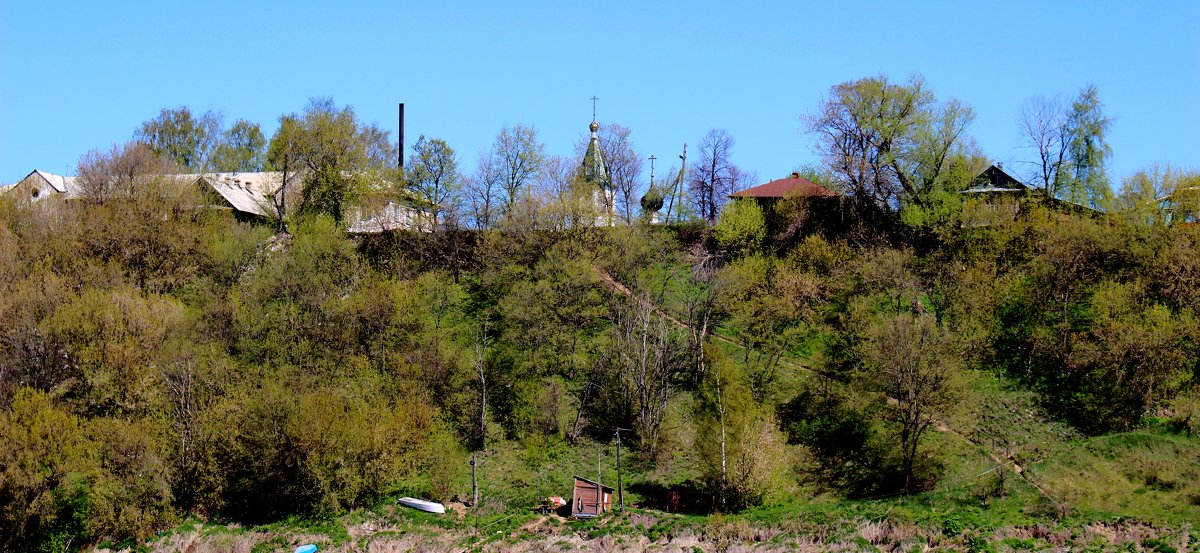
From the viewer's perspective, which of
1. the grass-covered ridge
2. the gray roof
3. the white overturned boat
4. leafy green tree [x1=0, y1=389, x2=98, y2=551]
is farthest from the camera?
the gray roof

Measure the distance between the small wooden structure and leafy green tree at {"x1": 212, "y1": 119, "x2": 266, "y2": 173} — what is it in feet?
152

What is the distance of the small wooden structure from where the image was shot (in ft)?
113

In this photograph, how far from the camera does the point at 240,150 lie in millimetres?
78250

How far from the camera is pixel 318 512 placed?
115 ft

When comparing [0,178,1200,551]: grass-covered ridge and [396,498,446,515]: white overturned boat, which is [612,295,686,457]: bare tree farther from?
[396,498,446,515]: white overturned boat

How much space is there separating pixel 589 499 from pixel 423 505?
5.22m

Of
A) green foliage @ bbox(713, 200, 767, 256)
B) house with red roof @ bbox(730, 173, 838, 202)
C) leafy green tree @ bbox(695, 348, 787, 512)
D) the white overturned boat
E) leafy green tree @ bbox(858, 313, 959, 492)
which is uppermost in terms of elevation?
house with red roof @ bbox(730, 173, 838, 202)

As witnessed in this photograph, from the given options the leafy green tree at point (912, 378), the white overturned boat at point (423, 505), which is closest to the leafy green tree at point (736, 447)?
the leafy green tree at point (912, 378)

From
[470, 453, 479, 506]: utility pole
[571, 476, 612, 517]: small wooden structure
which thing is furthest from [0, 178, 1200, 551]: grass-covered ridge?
[571, 476, 612, 517]: small wooden structure

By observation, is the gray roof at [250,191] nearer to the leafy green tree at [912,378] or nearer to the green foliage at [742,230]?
the green foliage at [742,230]

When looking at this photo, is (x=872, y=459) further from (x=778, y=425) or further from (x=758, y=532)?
(x=758, y=532)

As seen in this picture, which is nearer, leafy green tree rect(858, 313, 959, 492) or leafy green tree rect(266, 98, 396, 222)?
leafy green tree rect(858, 313, 959, 492)

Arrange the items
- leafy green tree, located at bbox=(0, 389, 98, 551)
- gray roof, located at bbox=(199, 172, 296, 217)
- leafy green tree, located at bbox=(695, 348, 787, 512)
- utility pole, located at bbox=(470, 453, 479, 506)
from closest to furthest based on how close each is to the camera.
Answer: leafy green tree, located at bbox=(0, 389, 98, 551)
leafy green tree, located at bbox=(695, 348, 787, 512)
utility pole, located at bbox=(470, 453, 479, 506)
gray roof, located at bbox=(199, 172, 296, 217)

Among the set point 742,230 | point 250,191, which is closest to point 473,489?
point 742,230
